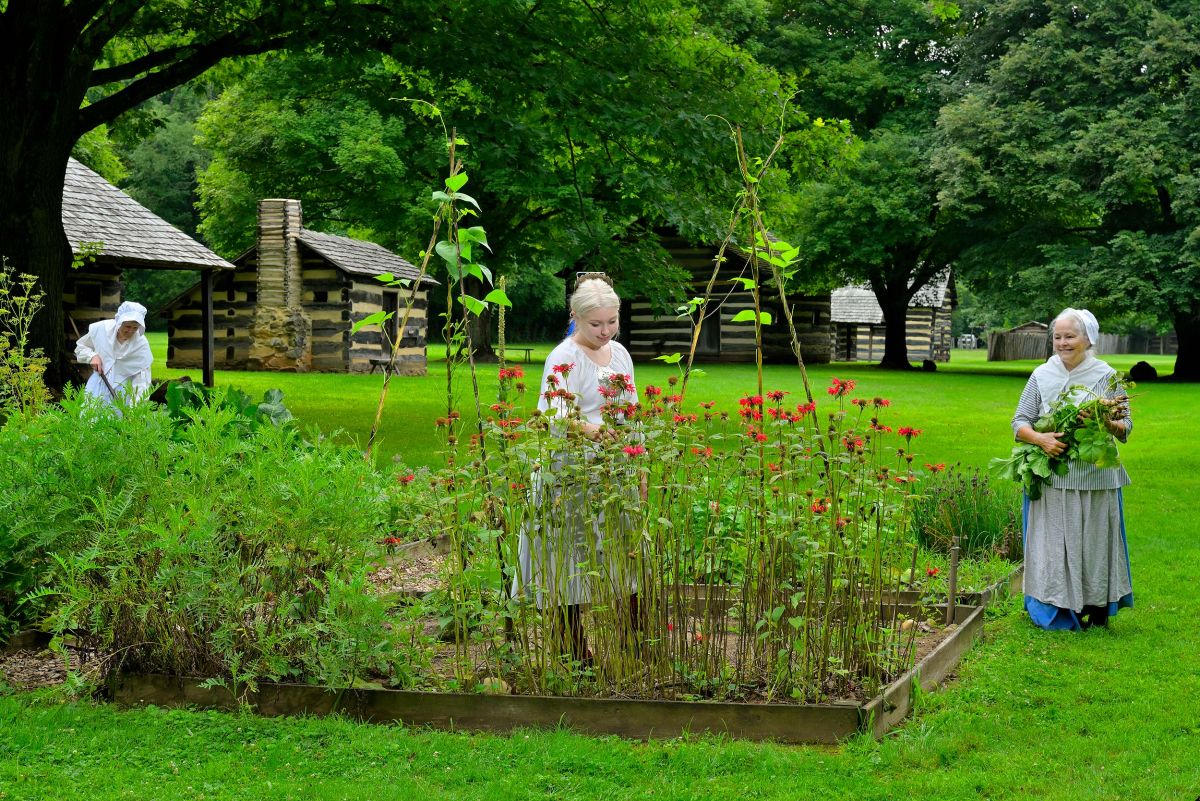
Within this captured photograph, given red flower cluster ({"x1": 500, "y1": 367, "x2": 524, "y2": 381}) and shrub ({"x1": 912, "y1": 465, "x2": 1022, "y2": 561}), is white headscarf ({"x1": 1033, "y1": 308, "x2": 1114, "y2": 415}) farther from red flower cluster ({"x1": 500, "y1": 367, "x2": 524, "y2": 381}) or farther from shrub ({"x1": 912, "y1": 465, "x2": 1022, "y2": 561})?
red flower cluster ({"x1": 500, "y1": 367, "x2": 524, "y2": 381})

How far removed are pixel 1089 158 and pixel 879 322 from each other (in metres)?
20.1

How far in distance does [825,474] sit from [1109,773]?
160 cm

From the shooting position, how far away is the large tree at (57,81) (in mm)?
11547

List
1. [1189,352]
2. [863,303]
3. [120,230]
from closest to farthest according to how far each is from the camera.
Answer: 1. [120,230]
2. [1189,352]
3. [863,303]

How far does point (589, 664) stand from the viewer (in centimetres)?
503

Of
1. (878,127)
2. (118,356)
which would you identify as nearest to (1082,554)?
(118,356)

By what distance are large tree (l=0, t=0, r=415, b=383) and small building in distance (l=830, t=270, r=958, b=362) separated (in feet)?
123

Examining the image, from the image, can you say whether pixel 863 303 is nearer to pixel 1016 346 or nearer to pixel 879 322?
pixel 879 322

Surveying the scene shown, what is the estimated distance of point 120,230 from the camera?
66.5ft

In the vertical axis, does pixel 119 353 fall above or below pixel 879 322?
below

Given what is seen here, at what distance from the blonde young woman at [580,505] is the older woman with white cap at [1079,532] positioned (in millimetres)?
2677

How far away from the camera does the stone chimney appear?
27359 millimetres

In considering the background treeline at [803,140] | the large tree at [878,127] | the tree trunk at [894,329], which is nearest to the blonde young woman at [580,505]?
the background treeline at [803,140]

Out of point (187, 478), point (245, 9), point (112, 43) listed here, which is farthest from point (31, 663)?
point (112, 43)
